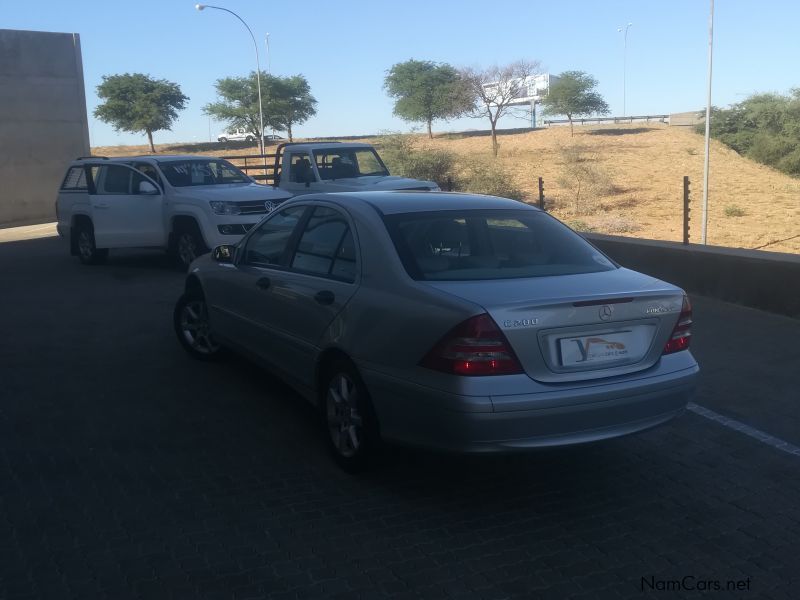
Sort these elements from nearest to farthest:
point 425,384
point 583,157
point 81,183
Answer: point 425,384 < point 81,183 < point 583,157

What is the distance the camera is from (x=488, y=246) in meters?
5.34

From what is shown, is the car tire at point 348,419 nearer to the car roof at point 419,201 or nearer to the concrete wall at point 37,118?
the car roof at point 419,201

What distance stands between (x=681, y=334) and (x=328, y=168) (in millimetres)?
12300

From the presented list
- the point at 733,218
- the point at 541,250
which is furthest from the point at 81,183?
the point at 733,218

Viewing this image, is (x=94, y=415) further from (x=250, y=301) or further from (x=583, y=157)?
(x=583, y=157)

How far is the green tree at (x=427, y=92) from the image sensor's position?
194 ft

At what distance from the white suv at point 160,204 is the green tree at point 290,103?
149 feet

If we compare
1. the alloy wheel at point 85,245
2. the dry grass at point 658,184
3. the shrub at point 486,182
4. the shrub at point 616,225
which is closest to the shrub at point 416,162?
the shrub at point 486,182

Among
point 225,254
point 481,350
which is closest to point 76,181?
point 225,254

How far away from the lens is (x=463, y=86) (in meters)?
58.4

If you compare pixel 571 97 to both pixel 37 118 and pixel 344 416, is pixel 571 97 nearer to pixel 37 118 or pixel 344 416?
pixel 37 118

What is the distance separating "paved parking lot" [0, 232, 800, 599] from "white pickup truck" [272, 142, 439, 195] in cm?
916

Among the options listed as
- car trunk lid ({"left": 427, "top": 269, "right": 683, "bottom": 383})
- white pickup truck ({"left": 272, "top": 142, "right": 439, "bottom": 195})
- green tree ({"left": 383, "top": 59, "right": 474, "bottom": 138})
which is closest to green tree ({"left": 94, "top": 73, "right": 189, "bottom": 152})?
green tree ({"left": 383, "top": 59, "right": 474, "bottom": 138})

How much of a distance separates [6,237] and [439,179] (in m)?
14.2
